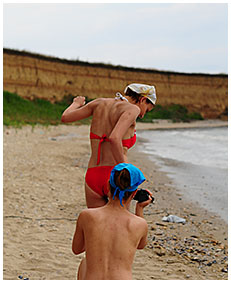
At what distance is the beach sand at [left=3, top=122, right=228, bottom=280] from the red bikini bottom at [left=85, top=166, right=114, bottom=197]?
131cm

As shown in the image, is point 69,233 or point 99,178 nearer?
point 99,178

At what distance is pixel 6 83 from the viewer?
33406mm

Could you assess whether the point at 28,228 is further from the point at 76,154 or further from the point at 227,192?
the point at 76,154

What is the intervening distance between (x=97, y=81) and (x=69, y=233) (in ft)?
123

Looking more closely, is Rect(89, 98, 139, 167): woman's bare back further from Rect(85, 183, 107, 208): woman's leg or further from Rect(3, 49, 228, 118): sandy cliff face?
Rect(3, 49, 228, 118): sandy cliff face

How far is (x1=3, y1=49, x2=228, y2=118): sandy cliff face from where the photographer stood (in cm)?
3428

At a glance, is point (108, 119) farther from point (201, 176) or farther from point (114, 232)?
point (201, 176)

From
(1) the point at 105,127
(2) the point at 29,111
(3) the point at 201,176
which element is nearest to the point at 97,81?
(2) the point at 29,111

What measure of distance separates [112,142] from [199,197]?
5010 mm

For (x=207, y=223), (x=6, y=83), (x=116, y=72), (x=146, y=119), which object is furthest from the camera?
(x=116, y=72)

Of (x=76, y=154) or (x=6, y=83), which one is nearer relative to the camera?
(x=76, y=154)

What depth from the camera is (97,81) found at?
4147cm

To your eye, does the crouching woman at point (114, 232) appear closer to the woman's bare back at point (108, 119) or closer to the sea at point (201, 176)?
the woman's bare back at point (108, 119)

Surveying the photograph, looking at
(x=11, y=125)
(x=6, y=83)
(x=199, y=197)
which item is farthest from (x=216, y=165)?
(x=6, y=83)
